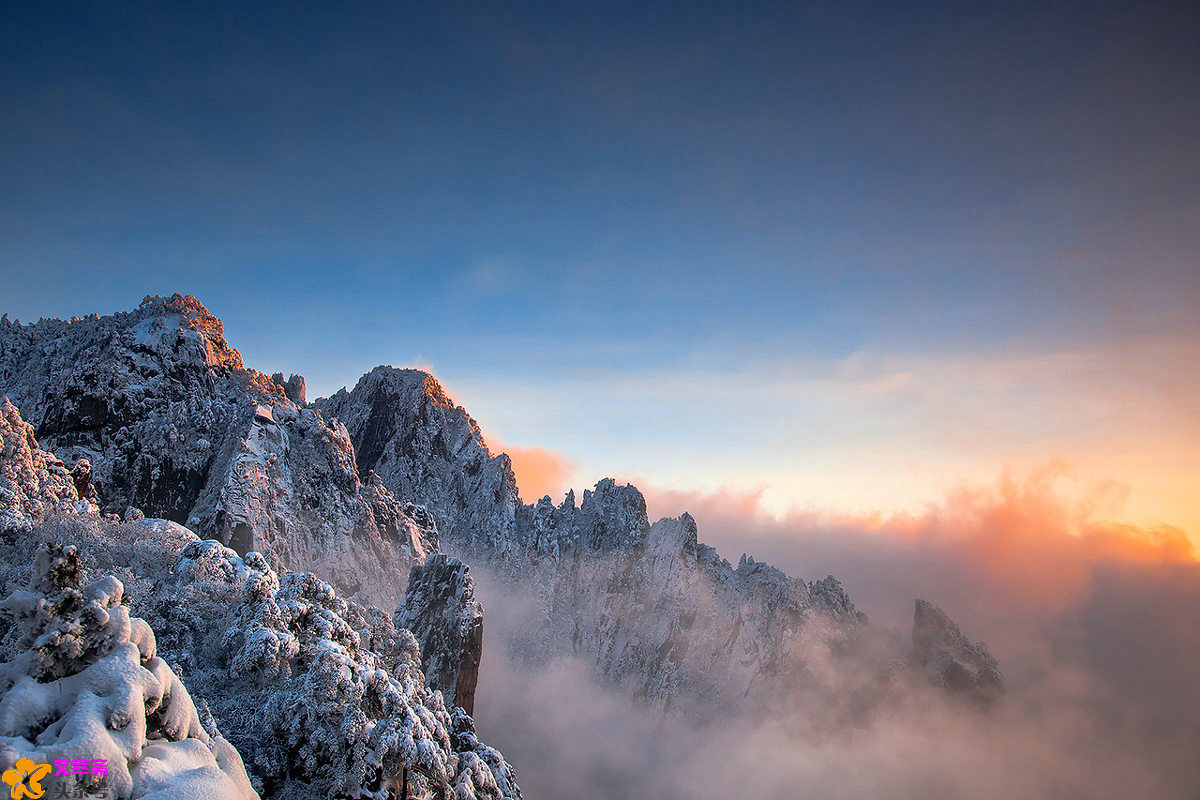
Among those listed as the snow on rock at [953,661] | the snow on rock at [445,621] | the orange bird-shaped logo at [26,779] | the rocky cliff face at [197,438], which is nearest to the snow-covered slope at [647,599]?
the snow on rock at [953,661]

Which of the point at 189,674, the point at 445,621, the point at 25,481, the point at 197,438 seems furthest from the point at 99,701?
the point at 197,438

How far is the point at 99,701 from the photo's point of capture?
18.1 metres

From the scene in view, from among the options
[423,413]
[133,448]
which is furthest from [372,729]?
[423,413]

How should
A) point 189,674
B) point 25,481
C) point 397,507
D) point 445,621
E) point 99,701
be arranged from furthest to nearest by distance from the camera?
point 397,507, point 445,621, point 25,481, point 189,674, point 99,701

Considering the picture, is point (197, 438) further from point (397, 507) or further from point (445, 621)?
point (445, 621)

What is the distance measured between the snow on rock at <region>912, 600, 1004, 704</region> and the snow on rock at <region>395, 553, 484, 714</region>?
17340 cm

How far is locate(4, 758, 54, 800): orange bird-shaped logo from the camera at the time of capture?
14.6 metres

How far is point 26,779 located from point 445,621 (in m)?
80.5

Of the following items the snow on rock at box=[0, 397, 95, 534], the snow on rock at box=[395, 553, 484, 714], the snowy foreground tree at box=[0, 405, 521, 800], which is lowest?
the snow on rock at box=[395, 553, 484, 714]

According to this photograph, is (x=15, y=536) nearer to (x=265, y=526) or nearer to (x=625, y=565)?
(x=265, y=526)

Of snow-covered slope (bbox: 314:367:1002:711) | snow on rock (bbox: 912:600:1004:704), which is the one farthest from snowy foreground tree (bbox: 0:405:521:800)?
snow on rock (bbox: 912:600:1004:704)

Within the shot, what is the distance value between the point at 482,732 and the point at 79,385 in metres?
120

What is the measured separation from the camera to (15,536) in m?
36.7

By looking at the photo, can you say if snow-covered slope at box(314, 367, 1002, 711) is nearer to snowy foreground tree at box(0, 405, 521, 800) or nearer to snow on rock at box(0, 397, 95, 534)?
snowy foreground tree at box(0, 405, 521, 800)
